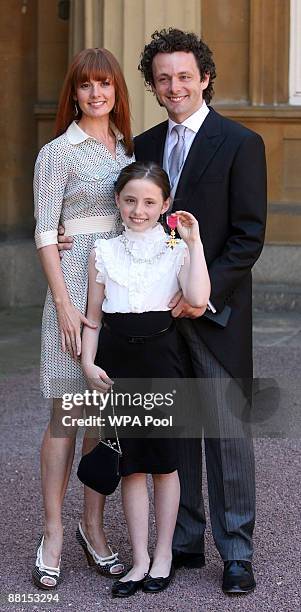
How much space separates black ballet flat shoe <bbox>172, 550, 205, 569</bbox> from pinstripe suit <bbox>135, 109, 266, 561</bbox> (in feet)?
0.09

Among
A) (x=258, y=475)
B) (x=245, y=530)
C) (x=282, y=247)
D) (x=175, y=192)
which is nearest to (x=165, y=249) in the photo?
(x=175, y=192)

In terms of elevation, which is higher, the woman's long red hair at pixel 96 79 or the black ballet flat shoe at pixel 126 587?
the woman's long red hair at pixel 96 79

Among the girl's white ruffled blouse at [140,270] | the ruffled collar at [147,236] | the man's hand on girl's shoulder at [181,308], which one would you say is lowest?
the man's hand on girl's shoulder at [181,308]

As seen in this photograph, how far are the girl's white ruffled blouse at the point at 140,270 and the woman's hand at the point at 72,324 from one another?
0.13 metres

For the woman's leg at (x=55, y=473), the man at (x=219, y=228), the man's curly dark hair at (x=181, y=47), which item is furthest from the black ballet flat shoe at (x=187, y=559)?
the man's curly dark hair at (x=181, y=47)

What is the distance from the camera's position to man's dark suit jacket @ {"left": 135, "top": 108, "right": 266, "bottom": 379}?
4160mm

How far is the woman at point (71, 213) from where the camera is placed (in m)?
4.22

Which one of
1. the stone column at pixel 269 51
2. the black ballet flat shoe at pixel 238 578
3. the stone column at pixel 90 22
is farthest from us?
the stone column at pixel 269 51

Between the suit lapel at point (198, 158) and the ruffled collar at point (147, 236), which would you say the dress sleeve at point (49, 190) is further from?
the suit lapel at point (198, 158)

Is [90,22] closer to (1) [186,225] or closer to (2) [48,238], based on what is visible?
(2) [48,238]

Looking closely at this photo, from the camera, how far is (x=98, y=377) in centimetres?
415

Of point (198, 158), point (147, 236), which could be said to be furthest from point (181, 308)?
point (198, 158)

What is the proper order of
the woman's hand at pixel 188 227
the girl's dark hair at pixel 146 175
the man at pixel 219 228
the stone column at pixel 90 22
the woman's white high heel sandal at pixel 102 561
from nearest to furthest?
the woman's hand at pixel 188 227, the girl's dark hair at pixel 146 175, the man at pixel 219 228, the woman's white high heel sandal at pixel 102 561, the stone column at pixel 90 22

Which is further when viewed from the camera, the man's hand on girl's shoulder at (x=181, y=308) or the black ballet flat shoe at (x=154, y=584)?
the black ballet flat shoe at (x=154, y=584)
